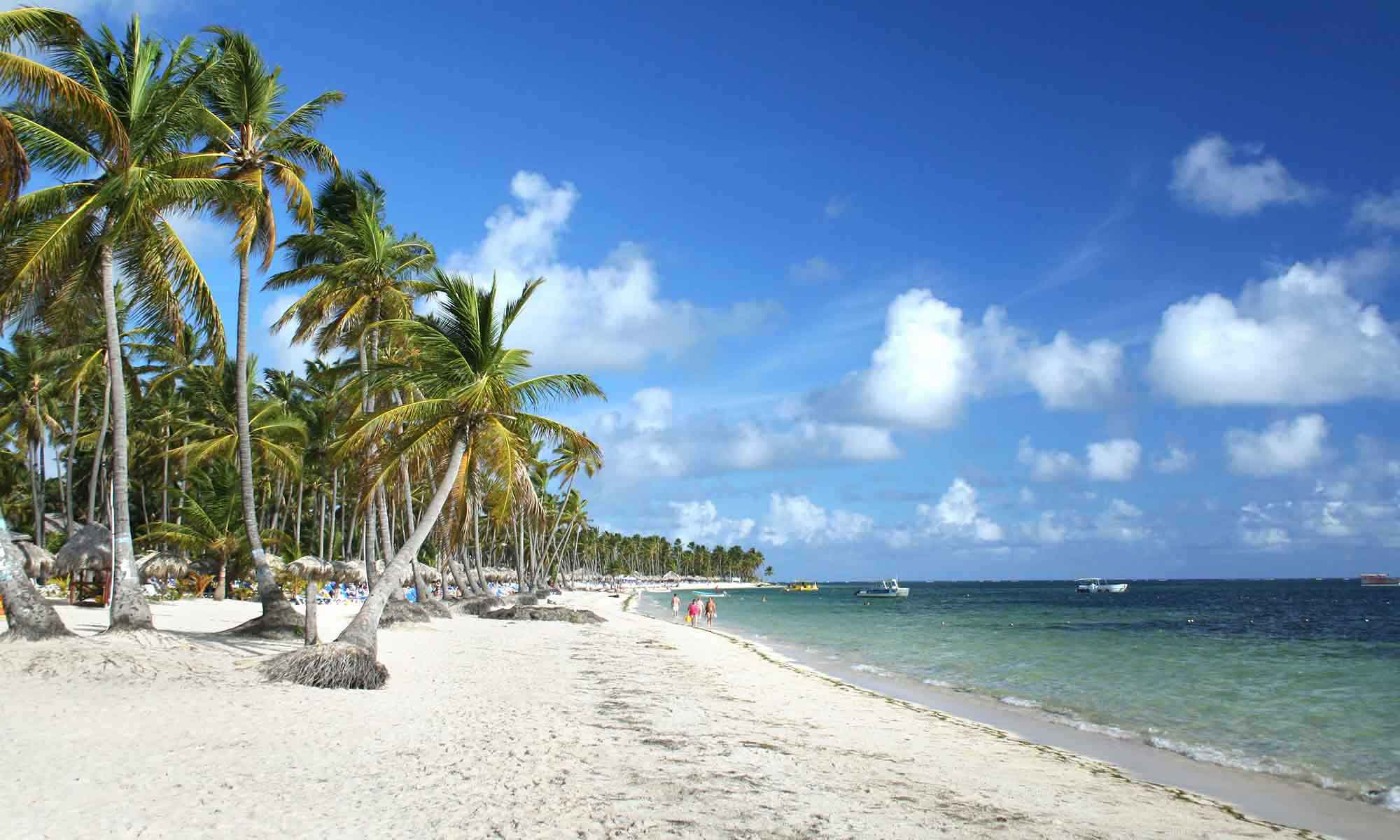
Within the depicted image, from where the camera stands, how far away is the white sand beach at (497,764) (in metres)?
5.97

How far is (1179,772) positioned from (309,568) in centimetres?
3168

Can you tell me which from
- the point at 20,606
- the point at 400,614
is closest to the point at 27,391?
the point at 400,614

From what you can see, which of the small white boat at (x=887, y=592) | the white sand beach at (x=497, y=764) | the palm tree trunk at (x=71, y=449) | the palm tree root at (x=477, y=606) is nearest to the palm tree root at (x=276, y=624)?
the white sand beach at (x=497, y=764)

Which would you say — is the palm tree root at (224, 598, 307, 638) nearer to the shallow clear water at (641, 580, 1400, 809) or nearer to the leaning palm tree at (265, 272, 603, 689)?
the leaning palm tree at (265, 272, 603, 689)

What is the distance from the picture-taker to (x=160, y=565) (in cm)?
2986

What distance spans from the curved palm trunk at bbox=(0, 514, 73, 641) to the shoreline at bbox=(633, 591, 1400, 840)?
12683mm

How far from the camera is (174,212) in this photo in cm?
1395

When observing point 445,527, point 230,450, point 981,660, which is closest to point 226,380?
point 230,450

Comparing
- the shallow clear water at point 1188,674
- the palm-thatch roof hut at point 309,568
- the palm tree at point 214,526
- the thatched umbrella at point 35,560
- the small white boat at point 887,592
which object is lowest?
the small white boat at point 887,592

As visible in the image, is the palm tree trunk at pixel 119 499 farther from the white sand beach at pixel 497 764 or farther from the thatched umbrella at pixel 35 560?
the thatched umbrella at pixel 35 560

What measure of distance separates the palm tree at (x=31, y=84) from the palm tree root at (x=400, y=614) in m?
12.8

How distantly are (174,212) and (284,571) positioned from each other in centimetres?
2144

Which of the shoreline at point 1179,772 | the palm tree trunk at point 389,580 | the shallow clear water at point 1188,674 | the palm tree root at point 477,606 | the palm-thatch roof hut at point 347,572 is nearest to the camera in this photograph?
the shoreline at point 1179,772

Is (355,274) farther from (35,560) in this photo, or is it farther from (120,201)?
(35,560)
